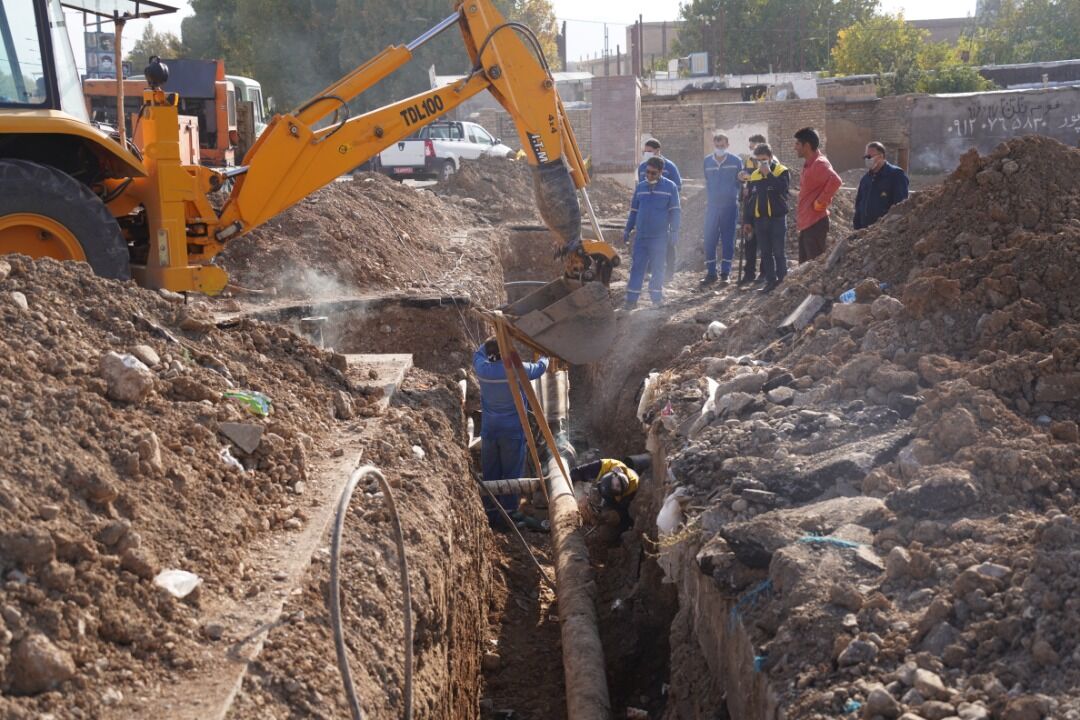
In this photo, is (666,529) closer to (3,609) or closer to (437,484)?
(437,484)

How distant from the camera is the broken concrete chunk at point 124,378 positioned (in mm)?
4801

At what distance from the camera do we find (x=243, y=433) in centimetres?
518

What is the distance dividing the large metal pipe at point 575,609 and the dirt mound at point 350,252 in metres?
4.03

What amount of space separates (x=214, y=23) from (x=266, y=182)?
36.7 m

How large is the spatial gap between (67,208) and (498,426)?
3.89 metres

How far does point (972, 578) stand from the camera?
3.93m

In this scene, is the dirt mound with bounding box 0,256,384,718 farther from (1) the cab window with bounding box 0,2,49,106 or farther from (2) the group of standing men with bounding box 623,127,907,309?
(2) the group of standing men with bounding box 623,127,907,309

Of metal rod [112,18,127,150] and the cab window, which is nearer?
the cab window

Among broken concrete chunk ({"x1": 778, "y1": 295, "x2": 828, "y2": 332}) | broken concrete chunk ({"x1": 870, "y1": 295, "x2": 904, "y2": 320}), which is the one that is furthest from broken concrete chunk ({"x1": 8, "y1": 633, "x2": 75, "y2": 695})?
broken concrete chunk ({"x1": 778, "y1": 295, "x2": 828, "y2": 332})

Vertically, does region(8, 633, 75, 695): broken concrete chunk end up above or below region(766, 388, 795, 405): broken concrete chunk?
above

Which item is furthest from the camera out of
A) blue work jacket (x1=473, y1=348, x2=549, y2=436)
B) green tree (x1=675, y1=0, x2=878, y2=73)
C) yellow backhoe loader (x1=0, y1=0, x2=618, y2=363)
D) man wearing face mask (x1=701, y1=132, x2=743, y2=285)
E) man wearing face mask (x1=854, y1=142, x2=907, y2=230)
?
green tree (x1=675, y1=0, x2=878, y2=73)

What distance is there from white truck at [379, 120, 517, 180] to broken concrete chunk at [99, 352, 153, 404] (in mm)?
21832

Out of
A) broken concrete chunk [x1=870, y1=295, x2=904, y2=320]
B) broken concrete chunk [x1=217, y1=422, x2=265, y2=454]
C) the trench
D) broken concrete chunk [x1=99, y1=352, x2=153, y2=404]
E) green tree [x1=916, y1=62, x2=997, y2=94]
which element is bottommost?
the trench

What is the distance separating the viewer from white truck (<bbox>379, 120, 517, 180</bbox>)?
86.4 feet
